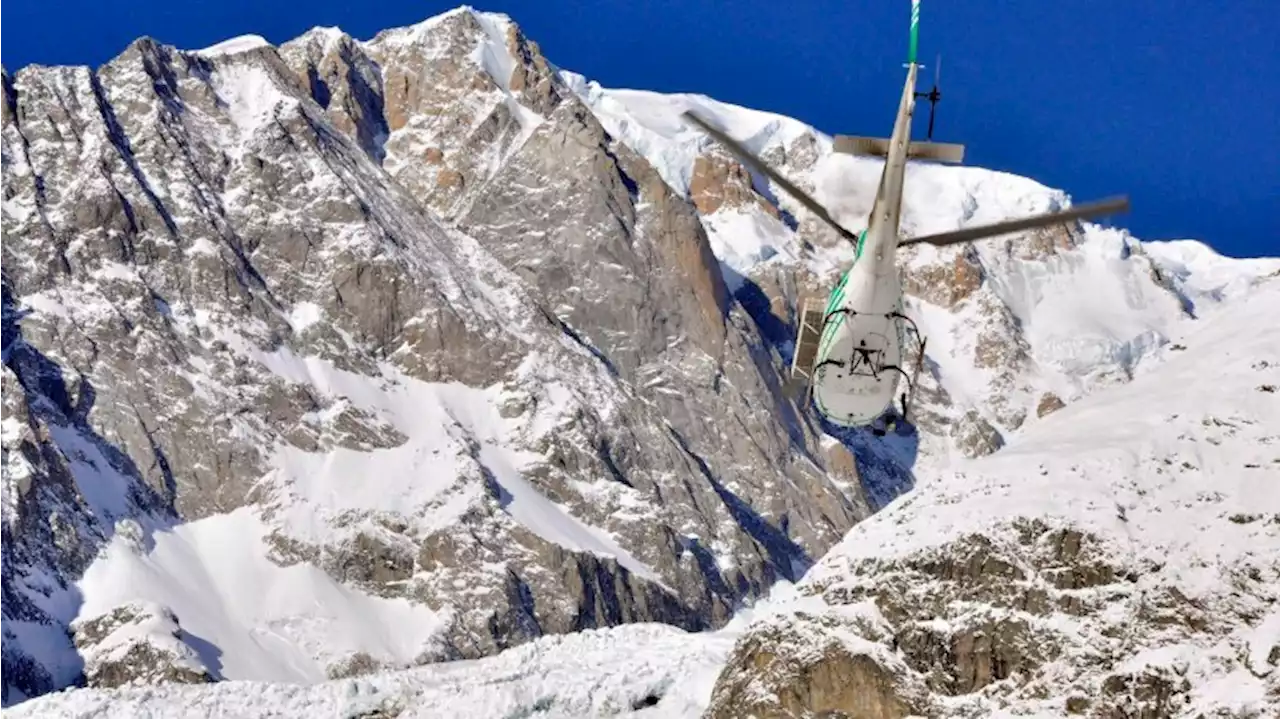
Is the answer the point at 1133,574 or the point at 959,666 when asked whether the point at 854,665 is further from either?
the point at 1133,574

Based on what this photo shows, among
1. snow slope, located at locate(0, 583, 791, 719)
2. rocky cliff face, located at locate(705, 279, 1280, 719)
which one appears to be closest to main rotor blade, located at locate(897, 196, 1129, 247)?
rocky cliff face, located at locate(705, 279, 1280, 719)

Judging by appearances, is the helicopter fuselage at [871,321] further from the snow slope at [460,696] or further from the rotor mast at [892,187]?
the snow slope at [460,696]

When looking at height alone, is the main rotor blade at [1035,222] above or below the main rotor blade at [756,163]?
below

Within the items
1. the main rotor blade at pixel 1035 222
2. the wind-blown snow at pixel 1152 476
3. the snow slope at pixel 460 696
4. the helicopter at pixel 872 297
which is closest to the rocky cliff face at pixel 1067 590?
the wind-blown snow at pixel 1152 476

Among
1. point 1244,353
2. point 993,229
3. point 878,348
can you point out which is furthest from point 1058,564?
point 993,229

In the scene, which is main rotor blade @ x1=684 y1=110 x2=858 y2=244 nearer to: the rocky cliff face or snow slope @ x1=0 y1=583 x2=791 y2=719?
the rocky cliff face
